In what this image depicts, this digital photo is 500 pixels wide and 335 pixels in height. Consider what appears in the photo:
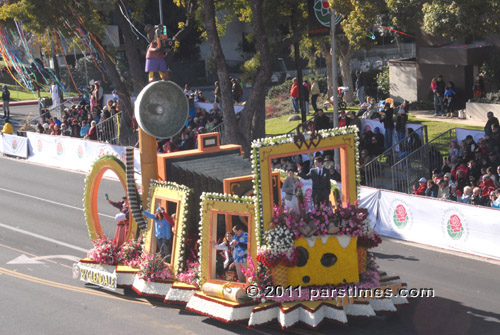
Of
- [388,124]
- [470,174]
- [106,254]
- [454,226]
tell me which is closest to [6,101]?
[388,124]

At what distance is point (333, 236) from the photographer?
44.3 ft

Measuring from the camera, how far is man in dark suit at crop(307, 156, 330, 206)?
1498cm

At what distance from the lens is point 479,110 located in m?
27.3

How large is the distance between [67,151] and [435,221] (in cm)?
1721

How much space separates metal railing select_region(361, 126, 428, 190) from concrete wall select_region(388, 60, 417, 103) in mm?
9367

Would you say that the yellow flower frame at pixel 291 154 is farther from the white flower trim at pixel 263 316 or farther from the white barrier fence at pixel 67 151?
the white barrier fence at pixel 67 151

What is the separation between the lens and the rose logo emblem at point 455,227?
1798 cm

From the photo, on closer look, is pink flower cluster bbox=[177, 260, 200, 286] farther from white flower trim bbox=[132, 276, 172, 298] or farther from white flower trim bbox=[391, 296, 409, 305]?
white flower trim bbox=[391, 296, 409, 305]

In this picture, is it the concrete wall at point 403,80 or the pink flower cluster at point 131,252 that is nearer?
the pink flower cluster at point 131,252

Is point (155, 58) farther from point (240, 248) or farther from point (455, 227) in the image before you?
point (455, 227)

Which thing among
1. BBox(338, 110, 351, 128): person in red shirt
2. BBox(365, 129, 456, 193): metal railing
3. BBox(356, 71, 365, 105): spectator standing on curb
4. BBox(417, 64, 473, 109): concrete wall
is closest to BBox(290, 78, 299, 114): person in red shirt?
BBox(356, 71, 365, 105): spectator standing on curb

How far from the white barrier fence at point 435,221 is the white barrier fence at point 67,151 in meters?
10.9

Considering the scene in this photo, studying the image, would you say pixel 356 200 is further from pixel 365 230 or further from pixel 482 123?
pixel 482 123

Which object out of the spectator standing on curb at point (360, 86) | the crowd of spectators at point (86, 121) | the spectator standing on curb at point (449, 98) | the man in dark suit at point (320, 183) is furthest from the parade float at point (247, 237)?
the spectator standing on curb at point (360, 86)
